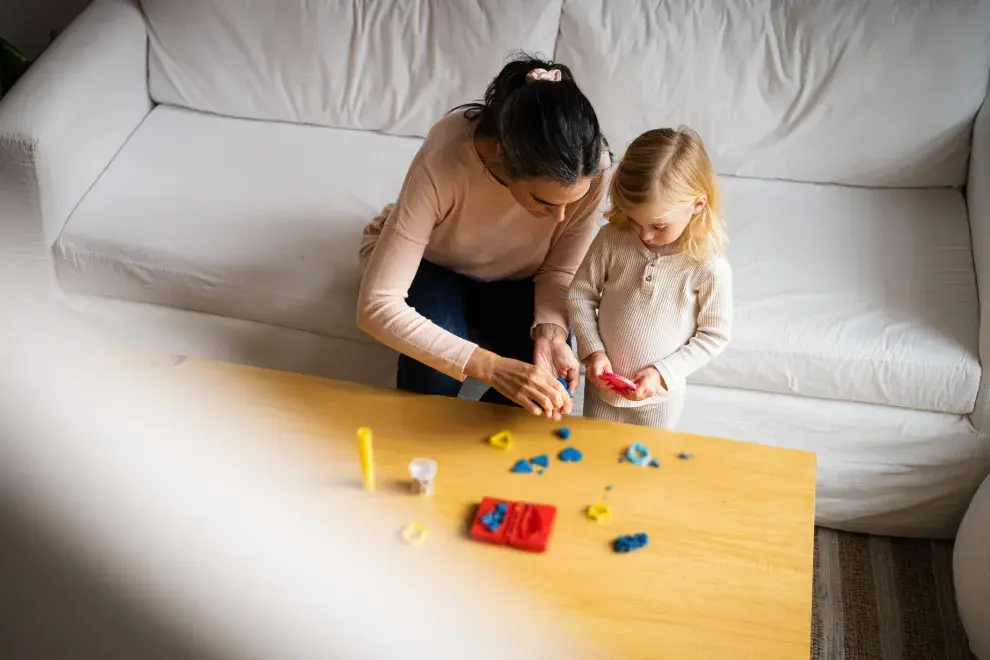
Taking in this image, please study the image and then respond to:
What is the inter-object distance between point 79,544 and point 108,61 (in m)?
1.88

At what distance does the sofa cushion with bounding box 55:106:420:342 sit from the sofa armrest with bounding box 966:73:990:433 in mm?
1057

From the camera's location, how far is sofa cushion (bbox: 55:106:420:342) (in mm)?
1763

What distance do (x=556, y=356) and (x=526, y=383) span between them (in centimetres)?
15

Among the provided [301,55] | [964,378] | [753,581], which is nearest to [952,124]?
[964,378]

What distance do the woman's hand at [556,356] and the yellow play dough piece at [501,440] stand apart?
0.48ft

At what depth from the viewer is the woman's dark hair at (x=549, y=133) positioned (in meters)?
1.23

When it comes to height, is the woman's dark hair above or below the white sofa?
above

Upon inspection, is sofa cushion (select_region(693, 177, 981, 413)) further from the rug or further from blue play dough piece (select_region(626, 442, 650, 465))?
blue play dough piece (select_region(626, 442, 650, 465))

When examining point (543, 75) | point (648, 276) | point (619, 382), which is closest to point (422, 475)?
point (619, 382)

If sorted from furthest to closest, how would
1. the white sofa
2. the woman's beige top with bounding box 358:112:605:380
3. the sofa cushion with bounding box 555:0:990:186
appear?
1. the sofa cushion with bounding box 555:0:990:186
2. the white sofa
3. the woman's beige top with bounding box 358:112:605:380

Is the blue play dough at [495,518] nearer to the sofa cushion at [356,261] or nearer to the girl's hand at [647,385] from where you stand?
the girl's hand at [647,385]

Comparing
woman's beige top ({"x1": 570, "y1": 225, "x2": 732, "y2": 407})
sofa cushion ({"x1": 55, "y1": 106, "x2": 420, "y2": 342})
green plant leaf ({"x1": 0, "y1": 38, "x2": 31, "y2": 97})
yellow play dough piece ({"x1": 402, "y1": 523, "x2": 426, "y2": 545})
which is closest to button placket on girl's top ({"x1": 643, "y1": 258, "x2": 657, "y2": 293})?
woman's beige top ({"x1": 570, "y1": 225, "x2": 732, "y2": 407})

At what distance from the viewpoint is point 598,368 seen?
1.40m

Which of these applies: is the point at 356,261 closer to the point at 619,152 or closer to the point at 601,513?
the point at 619,152
